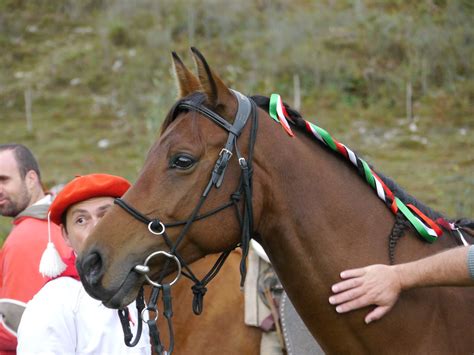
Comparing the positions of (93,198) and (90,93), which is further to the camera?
(90,93)

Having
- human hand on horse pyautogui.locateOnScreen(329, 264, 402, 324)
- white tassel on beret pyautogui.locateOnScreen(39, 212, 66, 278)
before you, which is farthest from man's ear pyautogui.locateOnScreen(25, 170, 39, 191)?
human hand on horse pyautogui.locateOnScreen(329, 264, 402, 324)

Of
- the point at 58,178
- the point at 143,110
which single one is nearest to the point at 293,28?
the point at 143,110

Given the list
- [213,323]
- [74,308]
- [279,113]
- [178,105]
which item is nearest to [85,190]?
[74,308]

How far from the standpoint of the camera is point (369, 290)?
8.46 ft

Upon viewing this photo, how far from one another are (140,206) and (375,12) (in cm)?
2122

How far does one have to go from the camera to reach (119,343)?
2803 millimetres

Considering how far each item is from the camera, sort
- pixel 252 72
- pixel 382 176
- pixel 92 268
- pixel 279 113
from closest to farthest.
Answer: pixel 92 268 → pixel 279 113 → pixel 382 176 → pixel 252 72

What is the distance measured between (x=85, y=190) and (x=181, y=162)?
630 millimetres

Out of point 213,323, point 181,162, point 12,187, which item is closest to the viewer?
point 181,162

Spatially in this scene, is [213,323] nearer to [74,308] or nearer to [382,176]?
[74,308]

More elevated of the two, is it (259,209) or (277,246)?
(259,209)

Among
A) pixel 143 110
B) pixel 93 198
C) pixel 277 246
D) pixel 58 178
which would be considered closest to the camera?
pixel 277 246

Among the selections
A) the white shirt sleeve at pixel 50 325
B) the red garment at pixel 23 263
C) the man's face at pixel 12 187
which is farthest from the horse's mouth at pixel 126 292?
the man's face at pixel 12 187

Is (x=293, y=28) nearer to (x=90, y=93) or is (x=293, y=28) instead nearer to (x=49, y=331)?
(x=90, y=93)
